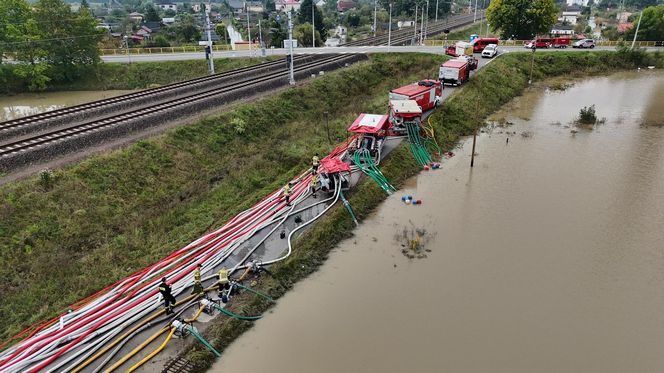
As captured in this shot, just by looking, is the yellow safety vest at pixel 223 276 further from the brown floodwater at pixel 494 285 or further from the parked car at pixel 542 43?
the parked car at pixel 542 43

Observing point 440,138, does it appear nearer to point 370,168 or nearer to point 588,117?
point 370,168

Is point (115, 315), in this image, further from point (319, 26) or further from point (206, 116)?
point (319, 26)

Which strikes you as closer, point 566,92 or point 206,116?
point 206,116

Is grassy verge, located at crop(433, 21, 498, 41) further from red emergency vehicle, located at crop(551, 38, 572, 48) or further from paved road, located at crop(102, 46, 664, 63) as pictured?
paved road, located at crop(102, 46, 664, 63)

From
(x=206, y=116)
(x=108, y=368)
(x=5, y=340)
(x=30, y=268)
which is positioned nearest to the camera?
(x=108, y=368)

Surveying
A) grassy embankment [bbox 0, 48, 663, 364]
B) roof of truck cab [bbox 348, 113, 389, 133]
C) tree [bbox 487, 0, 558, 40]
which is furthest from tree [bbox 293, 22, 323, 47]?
roof of truck cab [bbox 348, 113, 389, 133]

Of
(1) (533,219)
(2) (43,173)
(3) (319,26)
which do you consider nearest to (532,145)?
(1) (533,219)

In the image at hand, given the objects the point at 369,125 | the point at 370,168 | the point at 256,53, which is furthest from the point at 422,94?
the point at 256,53
